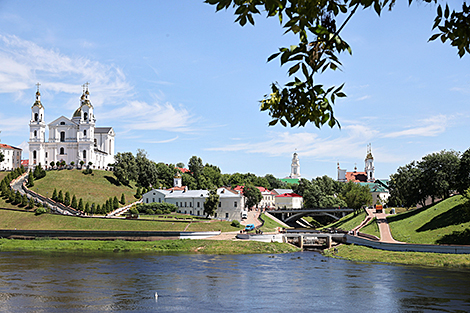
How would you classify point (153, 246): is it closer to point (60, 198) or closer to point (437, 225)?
point (60, 198)

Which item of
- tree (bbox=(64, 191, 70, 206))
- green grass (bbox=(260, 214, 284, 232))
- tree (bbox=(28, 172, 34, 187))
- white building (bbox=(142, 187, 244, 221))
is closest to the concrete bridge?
green grass (bbox=(260, 214, 284, 232))

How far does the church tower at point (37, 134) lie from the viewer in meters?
129

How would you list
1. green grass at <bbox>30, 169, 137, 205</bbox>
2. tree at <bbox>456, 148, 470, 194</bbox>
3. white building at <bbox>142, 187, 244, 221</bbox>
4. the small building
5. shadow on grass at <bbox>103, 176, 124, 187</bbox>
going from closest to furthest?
1. tree at <bbox>456, 148, 470, 194</bbox>
2. white building at <bbox>142, 187, 244, 221</bbox>
3. green grass at <bbox>30, 169, 137, 205</bbox>
4. shadow on grass at <bbox>103, 176, 124, 187</bbox>
5. the small building

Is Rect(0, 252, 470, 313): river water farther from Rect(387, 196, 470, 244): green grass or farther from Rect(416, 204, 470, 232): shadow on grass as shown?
Rect(416, 204, 470, 232): shadow on grass

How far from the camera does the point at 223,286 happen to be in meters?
38.2

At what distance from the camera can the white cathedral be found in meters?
129

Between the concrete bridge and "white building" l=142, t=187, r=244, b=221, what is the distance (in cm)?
1888

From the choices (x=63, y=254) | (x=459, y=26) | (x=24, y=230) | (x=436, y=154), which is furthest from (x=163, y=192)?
(x=459, y=26)

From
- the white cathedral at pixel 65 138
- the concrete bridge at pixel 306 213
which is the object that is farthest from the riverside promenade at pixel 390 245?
the white cathedral at pixel 65 138

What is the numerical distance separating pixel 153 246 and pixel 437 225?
4493 centimetres

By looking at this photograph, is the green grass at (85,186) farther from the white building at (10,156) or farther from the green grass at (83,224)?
the white building at (10,156)

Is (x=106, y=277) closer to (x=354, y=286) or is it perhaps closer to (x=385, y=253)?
(x=354, y=286)

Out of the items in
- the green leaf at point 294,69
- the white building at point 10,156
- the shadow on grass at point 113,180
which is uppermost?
the white building at point 10,156

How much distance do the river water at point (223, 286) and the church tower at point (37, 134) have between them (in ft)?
269
